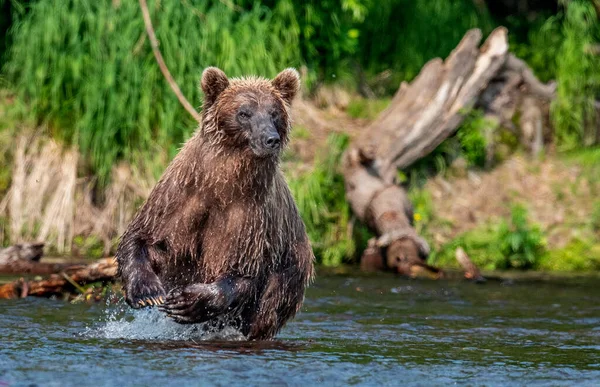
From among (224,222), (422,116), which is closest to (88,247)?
(422,116)

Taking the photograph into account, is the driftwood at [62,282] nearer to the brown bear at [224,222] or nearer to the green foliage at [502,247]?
the brown bear at [224,222]

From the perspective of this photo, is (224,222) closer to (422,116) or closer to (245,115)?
(245,115)

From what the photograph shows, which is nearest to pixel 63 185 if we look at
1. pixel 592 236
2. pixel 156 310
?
pixel 156 310

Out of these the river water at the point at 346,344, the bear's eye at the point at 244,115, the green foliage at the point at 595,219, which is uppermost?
the bear's eye at the point at 244,115

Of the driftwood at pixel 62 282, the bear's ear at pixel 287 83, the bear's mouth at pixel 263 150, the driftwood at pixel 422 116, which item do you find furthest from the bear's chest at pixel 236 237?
the driftwood at pixel 422 116

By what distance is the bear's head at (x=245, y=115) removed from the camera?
629 centimetres

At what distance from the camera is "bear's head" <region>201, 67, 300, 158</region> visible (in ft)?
20.6

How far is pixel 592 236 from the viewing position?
10.9m

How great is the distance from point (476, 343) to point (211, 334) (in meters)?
1.56

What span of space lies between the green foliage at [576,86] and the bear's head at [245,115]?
19.9 ft

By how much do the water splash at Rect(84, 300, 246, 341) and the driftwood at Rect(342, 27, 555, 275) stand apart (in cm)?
372

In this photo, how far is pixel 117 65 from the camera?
1072cm

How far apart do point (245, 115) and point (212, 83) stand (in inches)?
13.5

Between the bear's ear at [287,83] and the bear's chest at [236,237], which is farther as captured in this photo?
the bear's ear at [287,83]
